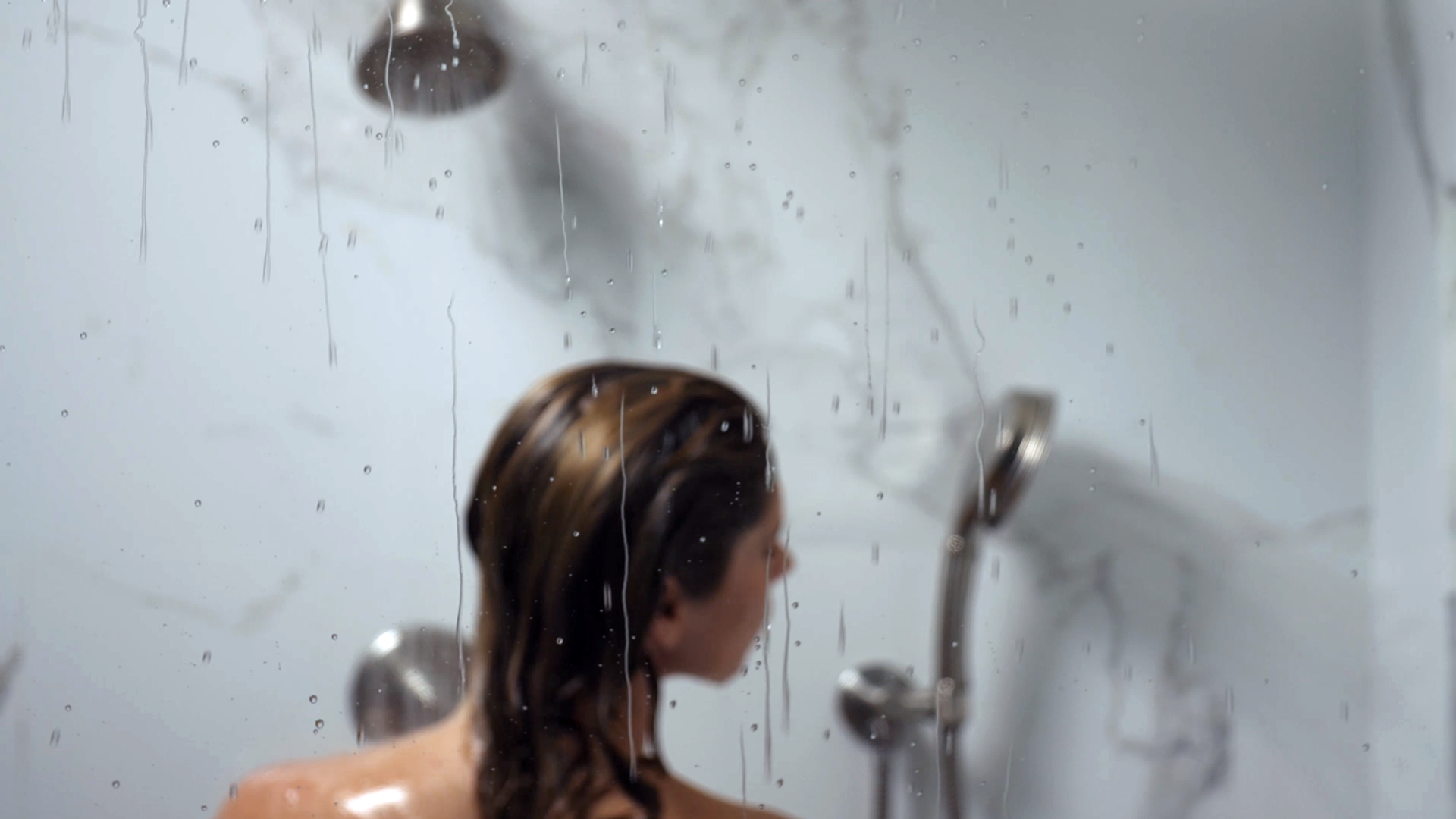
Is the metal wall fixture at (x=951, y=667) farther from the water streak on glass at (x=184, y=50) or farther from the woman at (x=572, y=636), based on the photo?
the water streak on glass at (x=184, y=50)

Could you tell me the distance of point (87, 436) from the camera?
56 cm

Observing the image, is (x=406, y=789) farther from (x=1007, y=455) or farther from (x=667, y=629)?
(x=1007, y=455)

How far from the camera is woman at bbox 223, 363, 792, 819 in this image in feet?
1.76

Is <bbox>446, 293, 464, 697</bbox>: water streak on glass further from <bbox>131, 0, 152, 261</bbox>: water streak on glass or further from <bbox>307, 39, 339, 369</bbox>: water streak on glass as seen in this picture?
<bbox>131, 0, 152, 261</bbox>: water streak on glass

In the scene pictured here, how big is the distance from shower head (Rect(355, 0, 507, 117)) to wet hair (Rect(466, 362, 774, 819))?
19 centimetres

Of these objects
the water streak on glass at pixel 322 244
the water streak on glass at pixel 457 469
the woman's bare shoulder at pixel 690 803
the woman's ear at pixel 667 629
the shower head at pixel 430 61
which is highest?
the shower head at pixel 430 61

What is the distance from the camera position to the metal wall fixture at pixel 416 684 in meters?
0.54

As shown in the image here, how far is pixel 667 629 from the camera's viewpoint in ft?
1.77

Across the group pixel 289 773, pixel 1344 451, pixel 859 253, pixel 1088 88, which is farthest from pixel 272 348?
pixel 1344 451

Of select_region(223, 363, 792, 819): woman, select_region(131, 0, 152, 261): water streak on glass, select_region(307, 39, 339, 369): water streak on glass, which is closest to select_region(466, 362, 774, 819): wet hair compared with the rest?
select_region(223, 363, 792, 819): woman

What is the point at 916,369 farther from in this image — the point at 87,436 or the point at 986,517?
the point at 87,436

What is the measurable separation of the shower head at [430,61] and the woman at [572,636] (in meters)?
0.19

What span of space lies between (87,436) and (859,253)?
1.54 feet

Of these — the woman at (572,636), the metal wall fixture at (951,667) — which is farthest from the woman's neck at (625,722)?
the metal wall fixture at (951,667)
